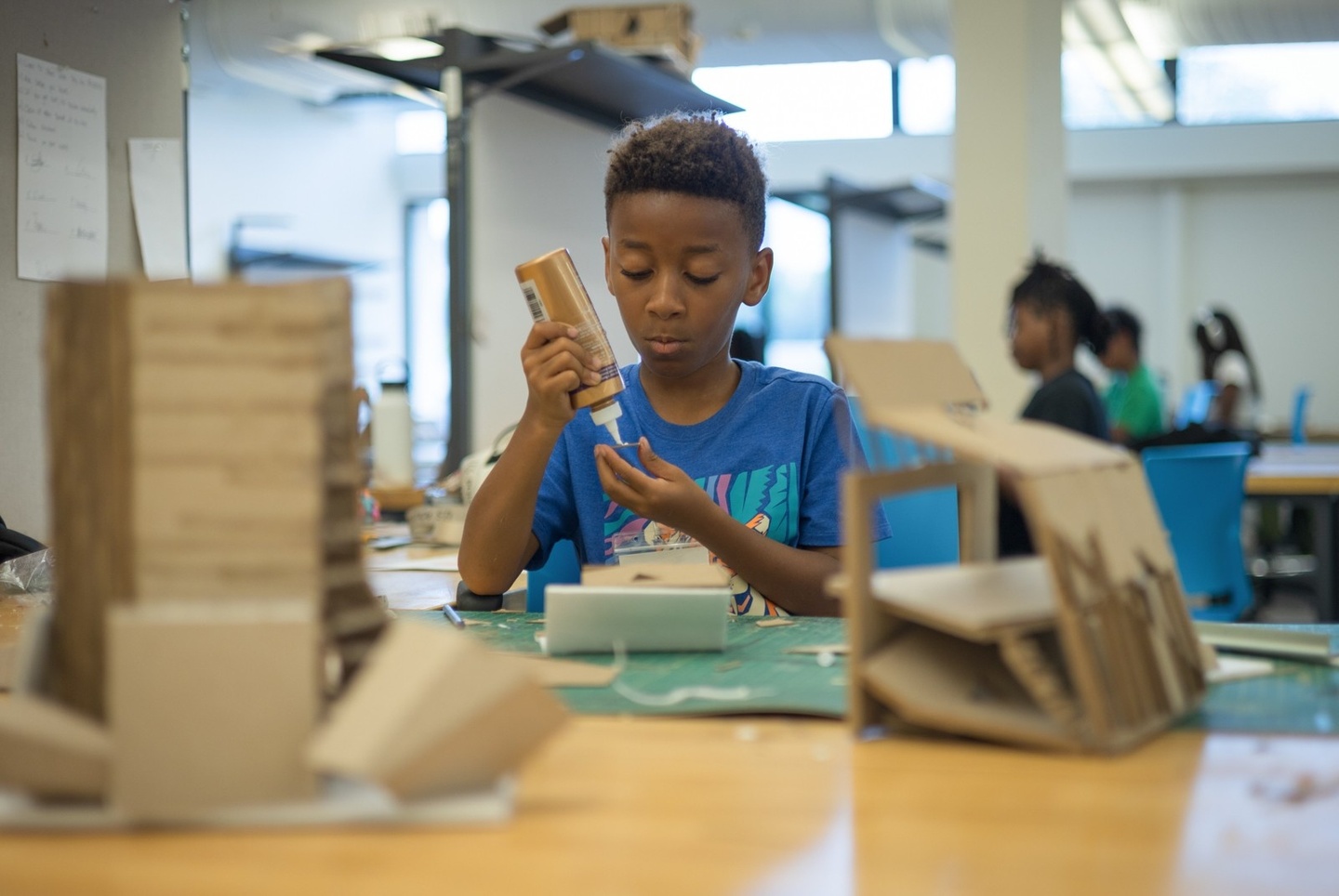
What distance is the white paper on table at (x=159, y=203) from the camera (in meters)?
2.04

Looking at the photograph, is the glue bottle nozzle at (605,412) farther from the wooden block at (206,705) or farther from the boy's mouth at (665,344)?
the wooden block at (206,705)

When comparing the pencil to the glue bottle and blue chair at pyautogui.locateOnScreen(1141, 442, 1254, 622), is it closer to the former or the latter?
the glue bottle

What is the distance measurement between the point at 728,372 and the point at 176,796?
1.05 meters

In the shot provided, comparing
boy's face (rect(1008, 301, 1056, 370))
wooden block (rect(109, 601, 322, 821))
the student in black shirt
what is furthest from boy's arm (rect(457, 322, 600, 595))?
boy's face (rect(1008, 301, 1056, 370))

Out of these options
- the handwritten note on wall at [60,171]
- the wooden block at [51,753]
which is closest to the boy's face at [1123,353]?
the handwritten note on wall at [60,171]

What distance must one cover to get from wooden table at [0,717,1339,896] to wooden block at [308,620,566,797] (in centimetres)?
3

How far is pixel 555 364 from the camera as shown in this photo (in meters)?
1.22

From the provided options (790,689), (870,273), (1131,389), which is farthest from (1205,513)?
(870,273)

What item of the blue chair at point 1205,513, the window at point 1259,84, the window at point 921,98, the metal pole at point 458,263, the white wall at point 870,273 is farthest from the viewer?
the window at point 921,98

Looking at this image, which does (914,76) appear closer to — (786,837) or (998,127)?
(998,127)

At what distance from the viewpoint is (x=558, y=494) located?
148 centimetres

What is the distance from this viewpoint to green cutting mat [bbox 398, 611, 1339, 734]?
792mm

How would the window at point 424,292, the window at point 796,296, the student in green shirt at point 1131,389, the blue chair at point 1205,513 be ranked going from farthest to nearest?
1. the window at point 424,292
2. the window at point 796,296
3. the student in green shirt at point 1131,389
4. the blue chair at point 1205,513

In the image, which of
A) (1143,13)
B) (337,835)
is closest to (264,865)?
(337,835)
